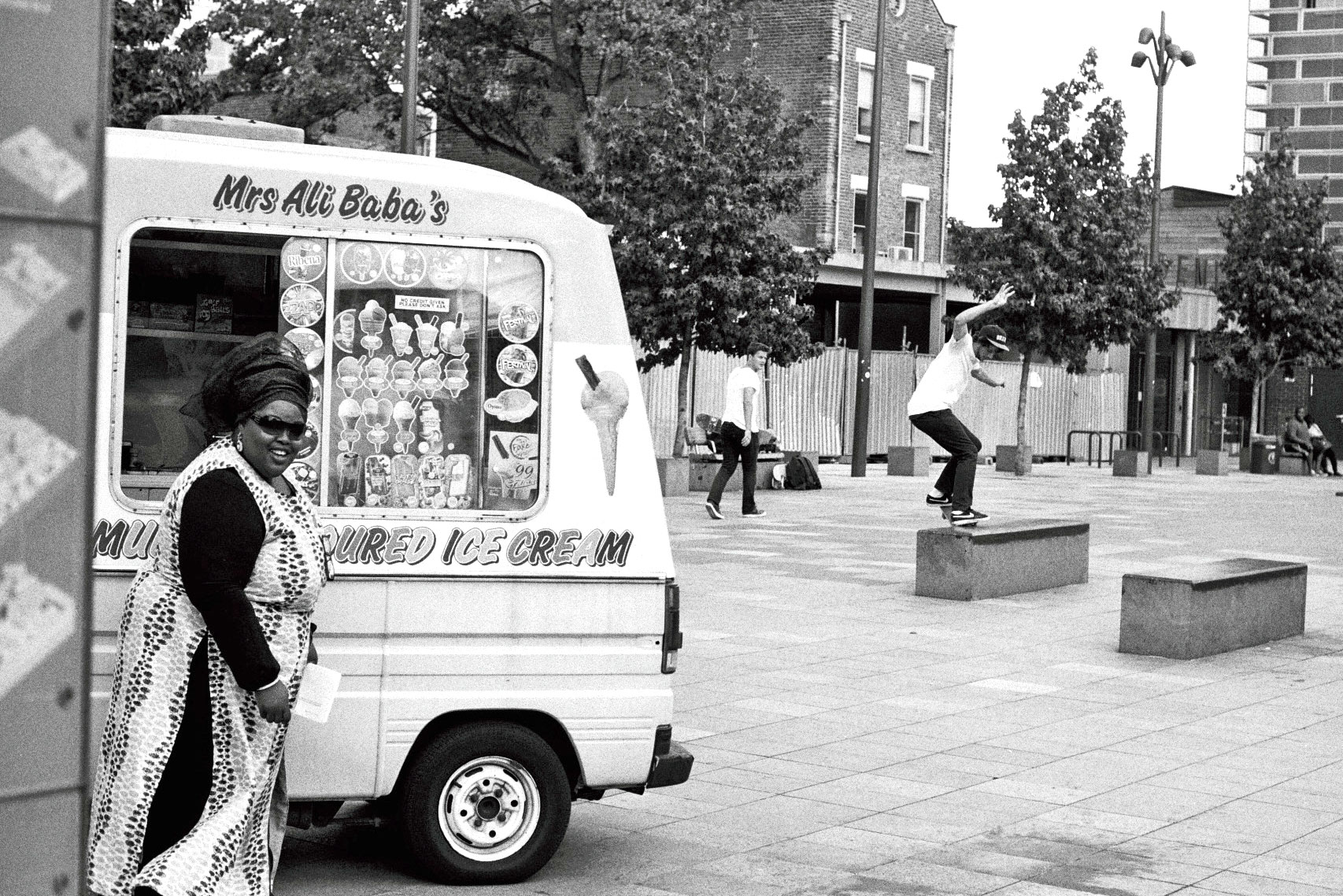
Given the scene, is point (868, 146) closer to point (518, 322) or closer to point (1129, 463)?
point (1129, 463)

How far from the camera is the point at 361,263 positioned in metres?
5.72

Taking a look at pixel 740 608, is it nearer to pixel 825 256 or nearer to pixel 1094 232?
pixel 825 256

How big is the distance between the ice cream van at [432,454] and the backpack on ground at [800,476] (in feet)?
68.1

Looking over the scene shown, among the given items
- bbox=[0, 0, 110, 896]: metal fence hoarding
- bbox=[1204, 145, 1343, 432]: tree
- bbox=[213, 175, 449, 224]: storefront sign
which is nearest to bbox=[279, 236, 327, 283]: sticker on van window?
bbox=[213, 175, 449, 224]: storefront sign

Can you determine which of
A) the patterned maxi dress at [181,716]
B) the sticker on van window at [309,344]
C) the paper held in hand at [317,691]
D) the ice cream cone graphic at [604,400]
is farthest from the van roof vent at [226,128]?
the paper held in hand at [317,691]

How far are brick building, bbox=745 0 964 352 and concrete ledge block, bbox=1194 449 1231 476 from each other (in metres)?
6.56

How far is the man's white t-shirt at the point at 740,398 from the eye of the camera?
1995cm

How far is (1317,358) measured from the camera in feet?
141

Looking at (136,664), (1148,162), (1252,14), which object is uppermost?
(1252,14)

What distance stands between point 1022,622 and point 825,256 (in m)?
17.2

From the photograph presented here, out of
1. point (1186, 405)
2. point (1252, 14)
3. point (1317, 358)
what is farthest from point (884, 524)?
point (1252, 14)

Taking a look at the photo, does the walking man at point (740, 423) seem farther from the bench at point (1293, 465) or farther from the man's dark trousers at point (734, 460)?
the bench at point (1293, 465)

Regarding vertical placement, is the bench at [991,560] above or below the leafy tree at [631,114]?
below

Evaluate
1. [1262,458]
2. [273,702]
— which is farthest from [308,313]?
[1262,458]
